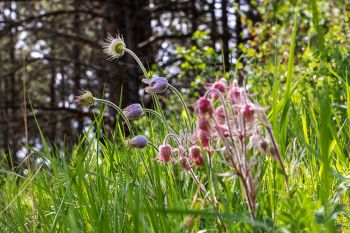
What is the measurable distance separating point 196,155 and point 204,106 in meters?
0.26

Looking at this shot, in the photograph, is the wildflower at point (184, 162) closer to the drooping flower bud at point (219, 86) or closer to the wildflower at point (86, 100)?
the drooping flower bud at point (219, 86)

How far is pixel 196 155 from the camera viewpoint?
1.34 m

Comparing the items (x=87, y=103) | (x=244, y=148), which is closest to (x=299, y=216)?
(x=244, y=148)

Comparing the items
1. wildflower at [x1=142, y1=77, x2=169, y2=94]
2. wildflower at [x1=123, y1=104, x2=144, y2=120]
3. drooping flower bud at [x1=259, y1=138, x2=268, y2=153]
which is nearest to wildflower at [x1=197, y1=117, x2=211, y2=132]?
drooping flower bud at [x1=259, y1=138, x2=268, y2=153]

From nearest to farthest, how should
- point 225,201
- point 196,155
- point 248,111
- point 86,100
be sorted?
point 248,111
point 225,201
point 196,155
point 86,100

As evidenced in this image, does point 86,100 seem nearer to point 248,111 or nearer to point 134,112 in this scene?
point 134,112

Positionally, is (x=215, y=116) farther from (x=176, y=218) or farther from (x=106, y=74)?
(x=106, y=74)

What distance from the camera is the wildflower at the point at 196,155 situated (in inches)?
52.5

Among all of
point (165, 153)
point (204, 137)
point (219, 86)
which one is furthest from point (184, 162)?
point (219, 86)

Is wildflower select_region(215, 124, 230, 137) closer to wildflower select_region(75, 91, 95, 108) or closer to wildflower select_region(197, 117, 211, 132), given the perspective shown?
wildflower select_region(197, 117, 211, 132)

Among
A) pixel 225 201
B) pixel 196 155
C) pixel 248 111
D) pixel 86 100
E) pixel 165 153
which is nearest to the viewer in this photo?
pixel 248 111

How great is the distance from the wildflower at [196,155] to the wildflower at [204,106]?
231 millimetres

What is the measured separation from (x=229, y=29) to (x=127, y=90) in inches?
114

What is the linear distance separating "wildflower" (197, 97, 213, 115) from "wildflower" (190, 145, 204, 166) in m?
0.23
